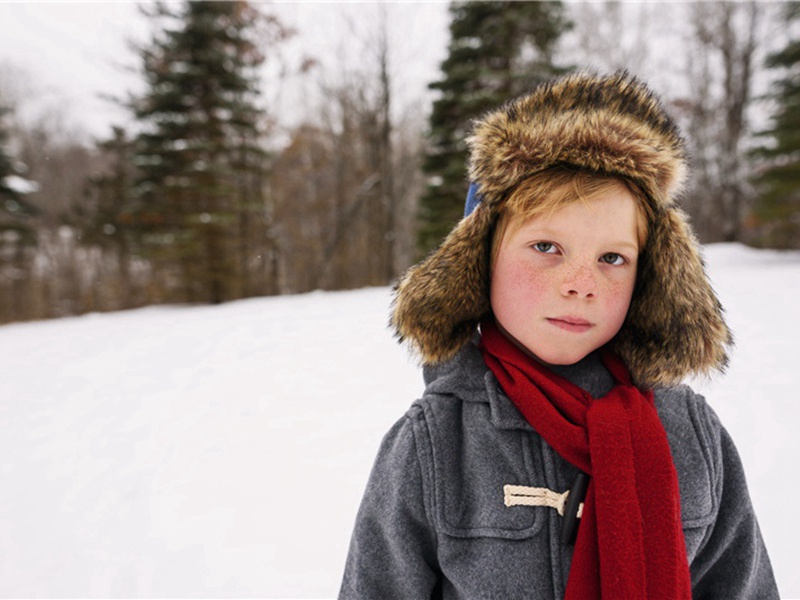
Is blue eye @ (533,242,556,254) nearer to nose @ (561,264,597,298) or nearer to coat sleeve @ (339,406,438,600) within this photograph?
nose @ (561,264,597,298)

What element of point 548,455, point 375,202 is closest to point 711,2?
point 375,202

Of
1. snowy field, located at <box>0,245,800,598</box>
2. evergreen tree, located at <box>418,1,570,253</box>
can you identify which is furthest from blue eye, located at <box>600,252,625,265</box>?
evergreen tree, located at <box>418,1,570,253</box>

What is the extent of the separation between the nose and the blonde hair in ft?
0.42

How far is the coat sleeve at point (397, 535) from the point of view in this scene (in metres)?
0.96

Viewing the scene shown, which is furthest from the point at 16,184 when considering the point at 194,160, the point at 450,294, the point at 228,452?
the point at 450,294

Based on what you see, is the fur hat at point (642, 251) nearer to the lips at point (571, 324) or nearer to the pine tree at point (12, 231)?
the lips at point (571, 324)

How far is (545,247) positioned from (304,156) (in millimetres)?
18864

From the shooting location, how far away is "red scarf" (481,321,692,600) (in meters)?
0.87

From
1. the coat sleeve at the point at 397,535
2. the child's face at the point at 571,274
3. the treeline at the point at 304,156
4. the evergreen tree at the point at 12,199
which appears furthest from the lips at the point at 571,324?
the evergreen tree at the point at 12,199

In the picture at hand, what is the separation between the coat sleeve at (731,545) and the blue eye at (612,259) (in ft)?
1.55

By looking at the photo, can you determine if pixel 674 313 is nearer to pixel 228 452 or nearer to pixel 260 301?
pixel 228 452

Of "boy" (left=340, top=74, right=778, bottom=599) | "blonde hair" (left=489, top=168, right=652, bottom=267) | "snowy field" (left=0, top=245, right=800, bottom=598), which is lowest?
"snowy field" (left=0, top=245, right=800, bottom=598)

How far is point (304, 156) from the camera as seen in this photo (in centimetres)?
1839

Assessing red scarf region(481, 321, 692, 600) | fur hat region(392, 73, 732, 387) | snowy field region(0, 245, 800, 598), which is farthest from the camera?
snowy field region(0, 245, 800, 598)
